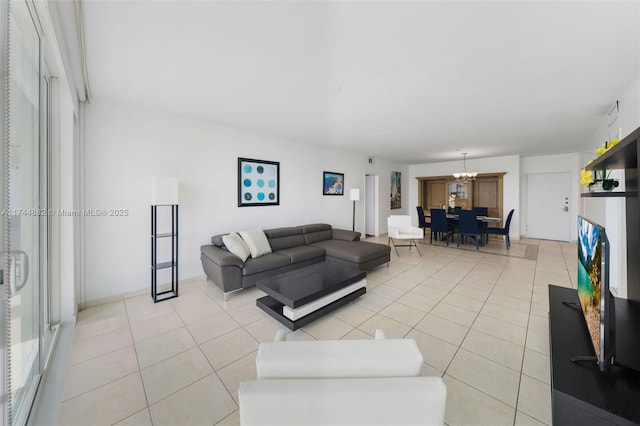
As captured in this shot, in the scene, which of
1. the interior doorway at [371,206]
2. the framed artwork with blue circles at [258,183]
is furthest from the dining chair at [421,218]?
the framed artwork with blue circles at [258,183]

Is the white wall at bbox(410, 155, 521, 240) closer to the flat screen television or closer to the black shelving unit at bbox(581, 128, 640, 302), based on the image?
the black shelving unit at bbox(581, 128, 640, 302)

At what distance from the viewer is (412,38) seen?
1865 mm

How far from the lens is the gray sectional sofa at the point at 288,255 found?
122 inches

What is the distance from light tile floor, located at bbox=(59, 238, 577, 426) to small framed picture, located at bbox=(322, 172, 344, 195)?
104 inches

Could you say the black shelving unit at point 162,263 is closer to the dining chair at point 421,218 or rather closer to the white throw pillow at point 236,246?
the white throw pillow at point 236,246

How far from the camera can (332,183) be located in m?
5.95

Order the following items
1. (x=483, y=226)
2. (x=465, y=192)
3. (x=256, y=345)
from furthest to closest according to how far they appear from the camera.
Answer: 1. (x=465, y=192)
2. (x=483, y=226)
3. (x=256, y=345)

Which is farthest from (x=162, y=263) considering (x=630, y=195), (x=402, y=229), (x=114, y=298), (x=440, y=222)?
(x=440, y=222)

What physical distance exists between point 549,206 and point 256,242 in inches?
317

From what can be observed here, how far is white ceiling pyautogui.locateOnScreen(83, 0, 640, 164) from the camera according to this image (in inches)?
64.2

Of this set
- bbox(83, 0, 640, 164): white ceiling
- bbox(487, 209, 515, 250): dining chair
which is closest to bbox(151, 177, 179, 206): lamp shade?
bbox(83, 0, 640, 164): white ceiling

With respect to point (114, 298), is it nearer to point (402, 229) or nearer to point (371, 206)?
point (402, 229)

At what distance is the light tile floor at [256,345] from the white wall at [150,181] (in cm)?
50

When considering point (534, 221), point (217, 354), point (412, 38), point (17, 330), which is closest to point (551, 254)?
point (534, 221)
